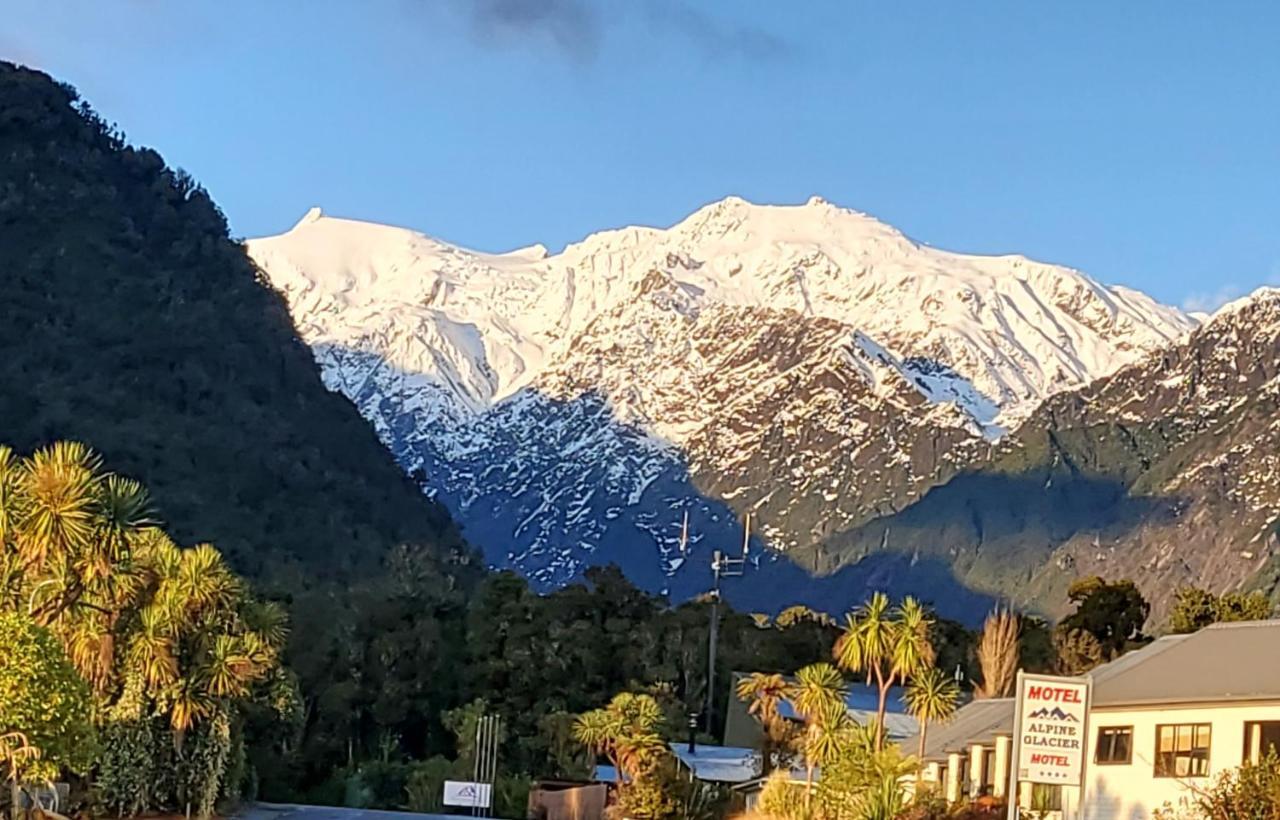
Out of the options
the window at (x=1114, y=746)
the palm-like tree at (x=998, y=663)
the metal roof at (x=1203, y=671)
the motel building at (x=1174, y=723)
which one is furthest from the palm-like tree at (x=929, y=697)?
the palm-like tree at (x=998, y=663)

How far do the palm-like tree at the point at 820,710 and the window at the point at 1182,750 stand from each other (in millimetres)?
11998

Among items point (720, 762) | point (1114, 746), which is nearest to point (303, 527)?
point (720, 762)

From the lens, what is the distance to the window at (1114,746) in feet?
140

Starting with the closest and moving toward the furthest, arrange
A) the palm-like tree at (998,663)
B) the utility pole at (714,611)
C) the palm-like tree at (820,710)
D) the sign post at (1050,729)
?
the sign post at (1050,729) < the palm-like tree at (820,710) < the palm-like tree at (998,663) < the utility pole at (714,611)

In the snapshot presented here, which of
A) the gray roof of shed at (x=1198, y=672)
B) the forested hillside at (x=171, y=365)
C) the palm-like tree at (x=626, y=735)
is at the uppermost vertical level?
the forested hillside at (x=171, y=365)

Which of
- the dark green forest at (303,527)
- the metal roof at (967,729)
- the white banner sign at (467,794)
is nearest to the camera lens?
the metal roof at (967,729)

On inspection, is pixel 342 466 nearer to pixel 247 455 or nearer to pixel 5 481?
pixel 247 455

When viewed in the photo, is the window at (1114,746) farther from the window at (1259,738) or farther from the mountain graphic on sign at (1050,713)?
the mountain graphic on sign at (1050,713)

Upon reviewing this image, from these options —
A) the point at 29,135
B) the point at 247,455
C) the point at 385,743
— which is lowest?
the point at 385,743

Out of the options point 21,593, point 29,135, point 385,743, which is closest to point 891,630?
point 21,593

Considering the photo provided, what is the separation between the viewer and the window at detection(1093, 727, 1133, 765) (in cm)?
4266

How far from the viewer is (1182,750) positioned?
41.3 metres

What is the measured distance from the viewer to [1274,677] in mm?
40656

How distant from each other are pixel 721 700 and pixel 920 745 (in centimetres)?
3679
